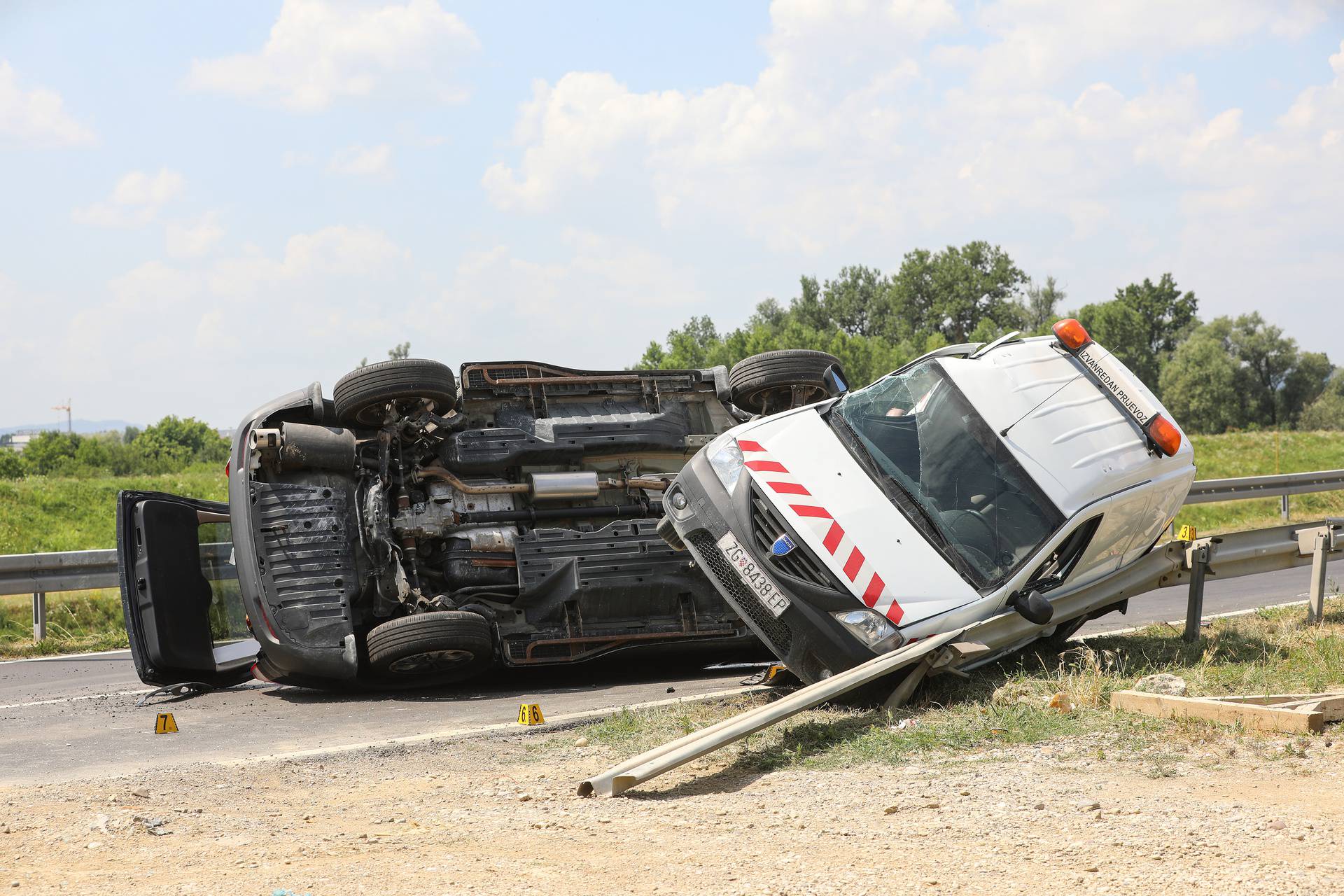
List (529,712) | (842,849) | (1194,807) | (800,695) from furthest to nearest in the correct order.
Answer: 1. (529,712)
2. (800,695)
3. (1194,807)
4. (842,849)

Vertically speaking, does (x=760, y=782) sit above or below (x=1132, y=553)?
below

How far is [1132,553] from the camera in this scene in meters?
7.16

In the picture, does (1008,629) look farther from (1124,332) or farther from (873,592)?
(1124,332)

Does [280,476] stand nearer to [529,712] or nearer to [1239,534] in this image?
[529,712]

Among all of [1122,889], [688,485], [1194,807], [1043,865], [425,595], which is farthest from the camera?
[425,595]

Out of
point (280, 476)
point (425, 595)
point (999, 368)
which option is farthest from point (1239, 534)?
point (280, 476)

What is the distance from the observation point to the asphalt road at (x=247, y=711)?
593 cm

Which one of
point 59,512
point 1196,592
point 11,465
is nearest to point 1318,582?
point 1196,592

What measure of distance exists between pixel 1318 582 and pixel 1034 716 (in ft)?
12.8

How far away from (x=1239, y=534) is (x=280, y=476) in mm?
6447

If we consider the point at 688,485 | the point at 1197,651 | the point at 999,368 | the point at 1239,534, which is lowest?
the point at 1197,651

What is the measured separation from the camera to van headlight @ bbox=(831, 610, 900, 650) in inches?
239

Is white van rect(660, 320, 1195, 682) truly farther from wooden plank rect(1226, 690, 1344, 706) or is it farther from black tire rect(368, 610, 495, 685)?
black tire rect(368, 610, 495, 685)

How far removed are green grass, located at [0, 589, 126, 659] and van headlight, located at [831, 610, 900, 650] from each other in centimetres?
759
